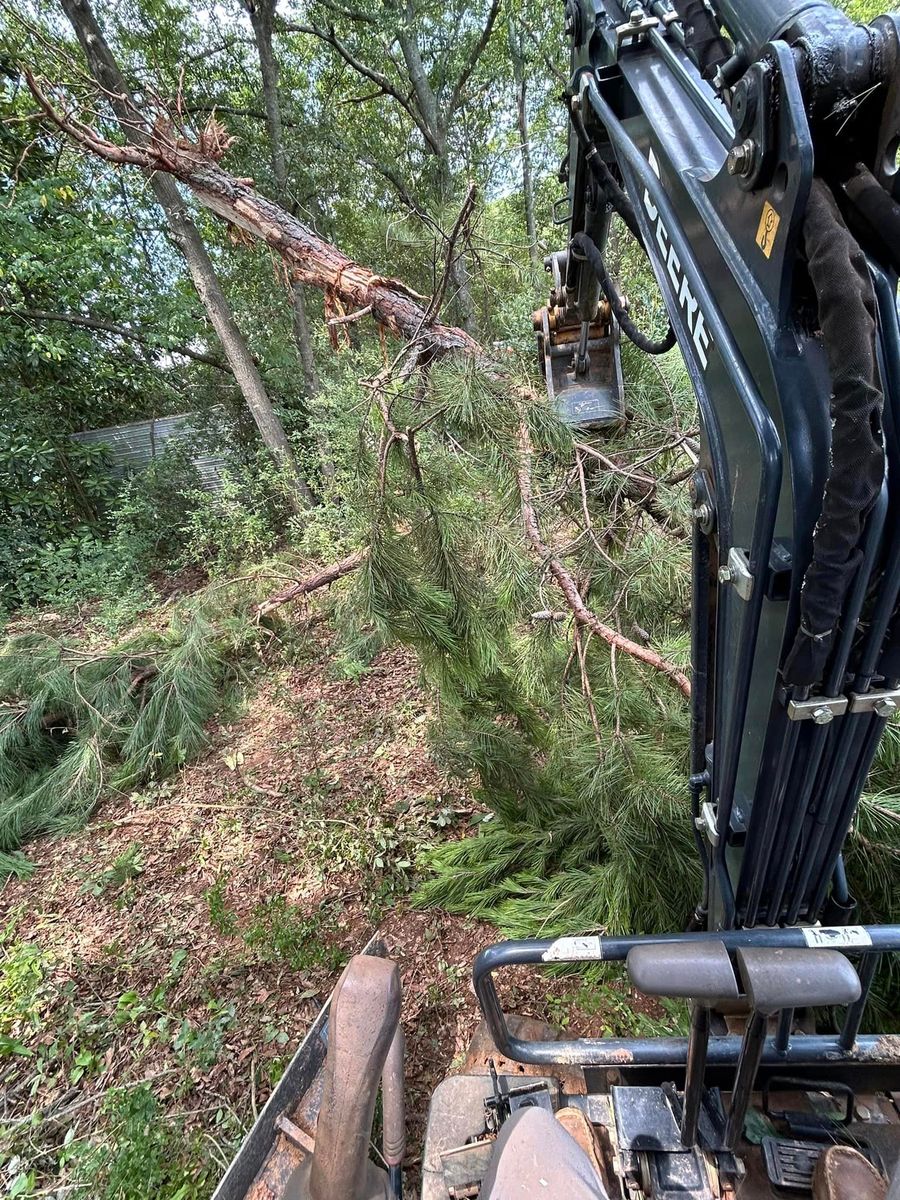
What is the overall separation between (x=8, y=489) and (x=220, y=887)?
6.32 m

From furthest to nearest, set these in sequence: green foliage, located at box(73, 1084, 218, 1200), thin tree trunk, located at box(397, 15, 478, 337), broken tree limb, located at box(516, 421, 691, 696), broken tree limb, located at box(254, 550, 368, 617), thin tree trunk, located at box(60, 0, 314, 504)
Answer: thin tree trunk, located at box(397, 15, 478, 337), thin tree trunk, located at box(60, 0, 314, 504), broken tree limb, located at box(254, 550, 368, 617), green foliage, located at box(73, 1084, 218, 1200), broken tree limb, located at box(516, 421, 691, 696)

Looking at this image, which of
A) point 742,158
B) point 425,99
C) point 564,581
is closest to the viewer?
point 742,158

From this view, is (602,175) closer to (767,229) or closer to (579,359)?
(579,359)

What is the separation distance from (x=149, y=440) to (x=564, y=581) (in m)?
7.80

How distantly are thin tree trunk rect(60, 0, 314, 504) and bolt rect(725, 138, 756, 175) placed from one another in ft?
13.9

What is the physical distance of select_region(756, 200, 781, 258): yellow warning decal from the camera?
0.64 metres

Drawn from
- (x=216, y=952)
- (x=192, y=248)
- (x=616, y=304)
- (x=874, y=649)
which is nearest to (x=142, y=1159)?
(x=216, y=952)

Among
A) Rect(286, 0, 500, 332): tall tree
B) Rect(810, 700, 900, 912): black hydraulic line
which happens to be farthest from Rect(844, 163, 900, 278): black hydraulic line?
Rect(286, 0, 500, 332): tall tree

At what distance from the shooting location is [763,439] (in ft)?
2.22

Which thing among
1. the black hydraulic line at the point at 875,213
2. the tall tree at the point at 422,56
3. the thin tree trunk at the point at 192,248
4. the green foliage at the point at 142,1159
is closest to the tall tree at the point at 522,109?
the tall tree at the point at 422,56

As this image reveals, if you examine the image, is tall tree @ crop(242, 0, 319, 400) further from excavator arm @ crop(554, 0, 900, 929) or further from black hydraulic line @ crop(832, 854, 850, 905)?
black hydraulic line @ crop(832, 854, 850, 905)

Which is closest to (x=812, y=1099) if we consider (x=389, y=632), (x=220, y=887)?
(x=389, y=632)

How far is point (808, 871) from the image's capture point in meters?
0.99

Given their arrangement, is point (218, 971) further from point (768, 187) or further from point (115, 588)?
point (115, 588)
